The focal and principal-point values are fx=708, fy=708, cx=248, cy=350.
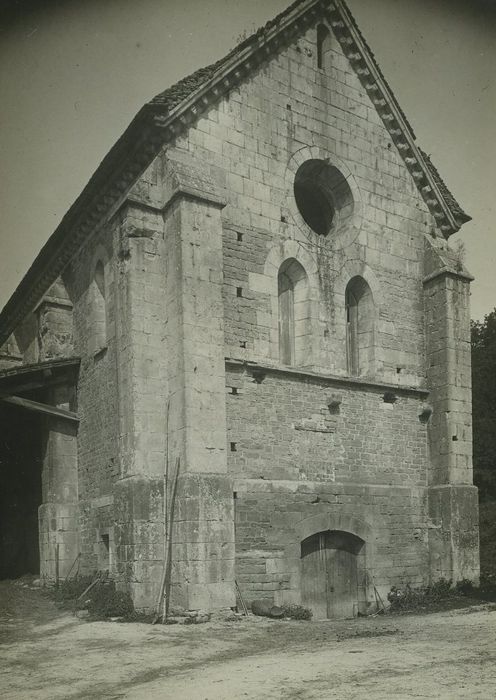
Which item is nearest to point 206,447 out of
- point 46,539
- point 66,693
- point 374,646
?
point 374,646

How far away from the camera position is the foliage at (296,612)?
11516 mm

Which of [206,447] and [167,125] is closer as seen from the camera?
[206,447]

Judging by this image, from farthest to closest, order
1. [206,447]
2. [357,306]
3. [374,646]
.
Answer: [357,306]
[206,447]
[374,646]

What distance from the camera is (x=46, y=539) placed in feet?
50.2

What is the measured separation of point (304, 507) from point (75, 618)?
422 centimetres

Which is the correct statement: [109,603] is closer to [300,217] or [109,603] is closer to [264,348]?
[264,348]

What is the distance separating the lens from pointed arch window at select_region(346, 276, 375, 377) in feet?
46.8

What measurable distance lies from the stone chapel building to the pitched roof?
0.15 ft

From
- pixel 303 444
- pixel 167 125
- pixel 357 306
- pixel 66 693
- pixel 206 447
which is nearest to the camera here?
pixel 66 693

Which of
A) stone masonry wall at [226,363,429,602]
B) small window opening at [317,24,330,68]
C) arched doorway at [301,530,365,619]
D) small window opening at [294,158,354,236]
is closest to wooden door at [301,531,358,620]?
arched doorway at [301,530,365,619]

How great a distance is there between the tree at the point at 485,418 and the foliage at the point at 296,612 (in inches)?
455

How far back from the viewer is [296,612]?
11.6 metres

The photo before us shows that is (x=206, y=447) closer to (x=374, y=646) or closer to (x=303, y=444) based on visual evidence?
(x=303, y=444)

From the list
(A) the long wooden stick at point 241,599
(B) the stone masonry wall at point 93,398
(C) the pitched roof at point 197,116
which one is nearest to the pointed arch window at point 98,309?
(B) the stone masonry wall at point 93,398
